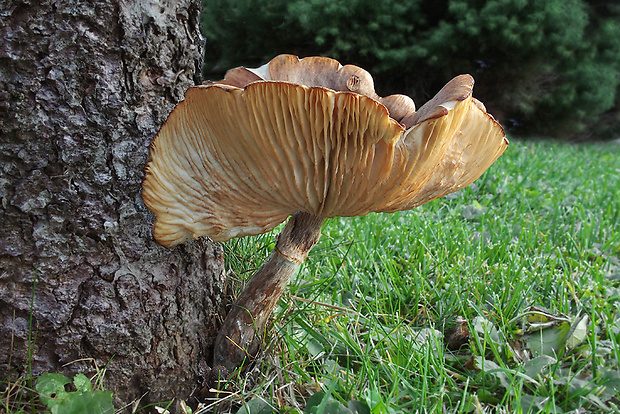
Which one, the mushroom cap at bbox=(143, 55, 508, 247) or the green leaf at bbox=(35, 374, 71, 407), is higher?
the mushroom cap at bbox=(143, 55, 508, 247)

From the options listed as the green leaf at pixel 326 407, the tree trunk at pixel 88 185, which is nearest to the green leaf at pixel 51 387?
the tree trunk at pixel 88 185

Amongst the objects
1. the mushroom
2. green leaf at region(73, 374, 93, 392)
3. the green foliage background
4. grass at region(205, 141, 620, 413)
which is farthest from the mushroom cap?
the green foliage background

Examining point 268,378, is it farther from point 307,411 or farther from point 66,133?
point 66,133

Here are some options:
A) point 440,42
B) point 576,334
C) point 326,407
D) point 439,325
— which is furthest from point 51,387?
point 440,42

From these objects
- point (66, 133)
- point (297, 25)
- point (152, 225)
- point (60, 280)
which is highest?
point (297, 25)

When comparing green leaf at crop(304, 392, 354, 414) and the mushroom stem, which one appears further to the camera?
the mushroom stem

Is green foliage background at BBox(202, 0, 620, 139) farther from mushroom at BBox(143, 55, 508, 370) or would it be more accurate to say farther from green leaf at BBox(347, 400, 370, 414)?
green leaf at BBox(347, 400, 370, 414)

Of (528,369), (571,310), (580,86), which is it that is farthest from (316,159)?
(580,86)
